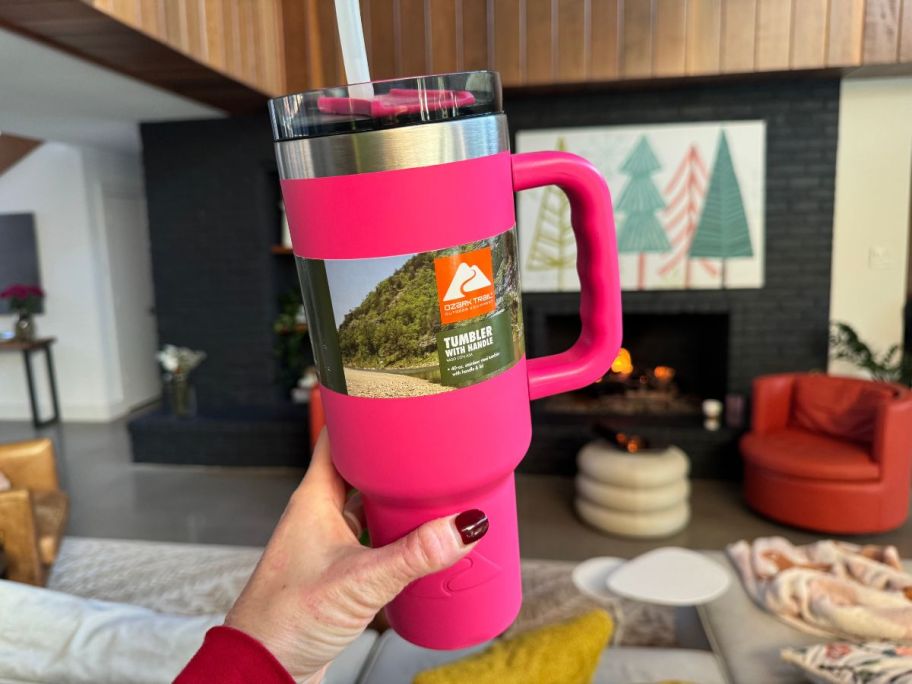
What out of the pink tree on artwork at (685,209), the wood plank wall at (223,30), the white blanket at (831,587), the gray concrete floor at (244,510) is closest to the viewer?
the white blanket at (831,587)

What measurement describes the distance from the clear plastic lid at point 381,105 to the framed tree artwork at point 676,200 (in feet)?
12.4

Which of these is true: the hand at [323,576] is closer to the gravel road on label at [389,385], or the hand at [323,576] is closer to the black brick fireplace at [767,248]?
the gravel road on label at [389,385]

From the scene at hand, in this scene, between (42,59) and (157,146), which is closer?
(42,59)

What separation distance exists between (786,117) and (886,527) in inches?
96.8

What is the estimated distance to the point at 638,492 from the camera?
349 centimetres

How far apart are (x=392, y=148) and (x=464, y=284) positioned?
0.15m

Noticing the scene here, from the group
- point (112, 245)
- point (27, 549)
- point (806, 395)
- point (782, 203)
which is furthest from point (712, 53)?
point (112, 245)

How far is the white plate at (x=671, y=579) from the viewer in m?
2.29

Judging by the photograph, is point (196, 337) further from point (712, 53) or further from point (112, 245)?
point (712, 53)

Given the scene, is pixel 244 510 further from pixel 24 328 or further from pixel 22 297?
pixel 22 297

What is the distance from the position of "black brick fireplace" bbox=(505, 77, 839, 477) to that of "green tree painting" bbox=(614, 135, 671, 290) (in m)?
0.21

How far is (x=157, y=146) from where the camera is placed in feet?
15.9

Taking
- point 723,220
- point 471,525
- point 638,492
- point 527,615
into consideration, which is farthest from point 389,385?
point 723,220

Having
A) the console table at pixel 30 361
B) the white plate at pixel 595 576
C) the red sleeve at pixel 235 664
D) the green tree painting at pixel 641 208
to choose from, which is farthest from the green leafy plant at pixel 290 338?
the red sleeve at pixel 235 664
